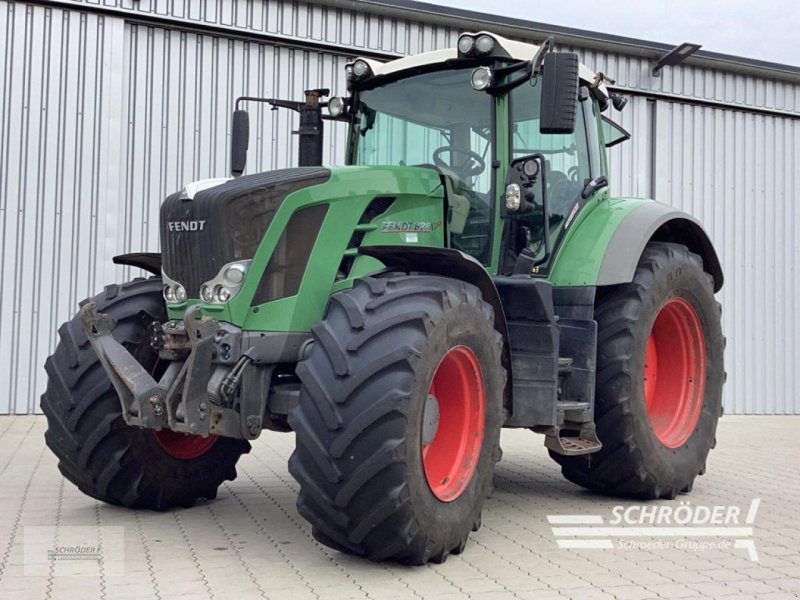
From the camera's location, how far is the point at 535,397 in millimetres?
5406

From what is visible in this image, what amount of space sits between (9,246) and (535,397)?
22.4 ft

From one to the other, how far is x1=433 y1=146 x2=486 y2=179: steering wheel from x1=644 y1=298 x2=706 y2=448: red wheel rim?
5.99ft

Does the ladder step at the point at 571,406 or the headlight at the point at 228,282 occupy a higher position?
the headlight at the point at 228,282

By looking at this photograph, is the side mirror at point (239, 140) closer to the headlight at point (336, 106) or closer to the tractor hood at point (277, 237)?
the headlight at point (336, 106)

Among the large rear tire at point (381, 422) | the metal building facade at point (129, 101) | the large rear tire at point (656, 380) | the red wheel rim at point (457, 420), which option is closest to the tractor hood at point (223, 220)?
the large rear tire at point (381, 422)

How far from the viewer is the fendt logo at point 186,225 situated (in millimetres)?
4836

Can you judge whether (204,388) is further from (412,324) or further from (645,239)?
(645,239)

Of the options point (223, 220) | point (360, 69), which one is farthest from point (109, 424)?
point (360, 69)

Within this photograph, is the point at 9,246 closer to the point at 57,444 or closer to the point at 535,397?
the point at 57,444

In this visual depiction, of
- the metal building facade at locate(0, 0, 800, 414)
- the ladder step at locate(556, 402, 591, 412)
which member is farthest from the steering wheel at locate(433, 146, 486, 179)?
the metal building facade at locate(0, 0, 800, 414)

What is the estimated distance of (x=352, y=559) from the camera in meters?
4.54

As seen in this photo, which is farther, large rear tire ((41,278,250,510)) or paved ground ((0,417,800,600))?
large rear tire ((41,278,250,510))

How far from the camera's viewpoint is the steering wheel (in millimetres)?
5852

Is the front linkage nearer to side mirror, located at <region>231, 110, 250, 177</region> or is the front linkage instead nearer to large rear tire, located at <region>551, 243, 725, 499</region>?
side mirror, located at <region>231, 110, 250, 177</region>
